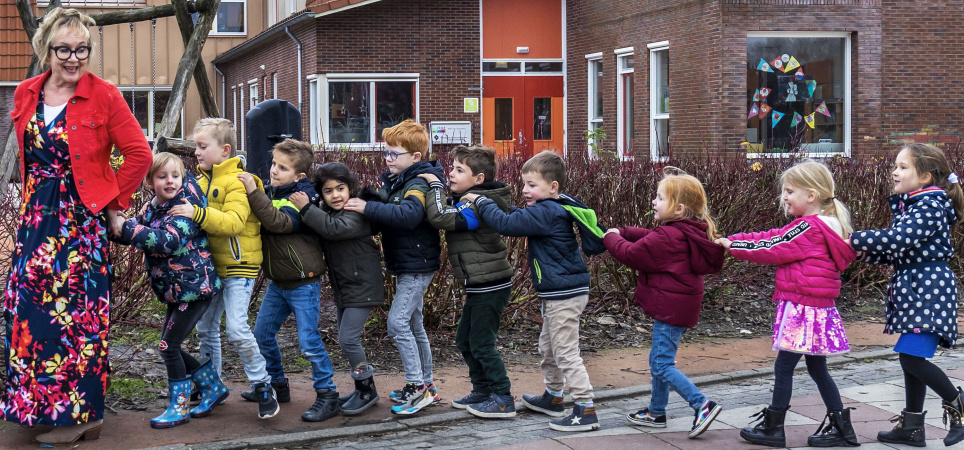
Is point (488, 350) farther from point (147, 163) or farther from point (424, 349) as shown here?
point (147, 163)

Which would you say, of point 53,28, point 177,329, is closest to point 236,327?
point 177,329

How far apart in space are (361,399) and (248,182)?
1309 mm

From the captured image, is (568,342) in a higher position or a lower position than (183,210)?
lower

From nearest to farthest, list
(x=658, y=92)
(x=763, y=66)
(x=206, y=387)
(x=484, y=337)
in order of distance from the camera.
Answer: (x=206, y=387), (x=484, y=337), (x=763, y=66), (x=658, y=92)

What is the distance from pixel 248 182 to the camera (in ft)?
16.8

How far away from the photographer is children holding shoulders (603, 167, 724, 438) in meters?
5.09

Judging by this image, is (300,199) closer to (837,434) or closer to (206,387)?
(206,387)

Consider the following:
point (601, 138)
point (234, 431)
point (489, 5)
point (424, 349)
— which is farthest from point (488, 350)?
point (489, 5)

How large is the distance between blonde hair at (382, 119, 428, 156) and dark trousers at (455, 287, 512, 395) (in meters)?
0.83

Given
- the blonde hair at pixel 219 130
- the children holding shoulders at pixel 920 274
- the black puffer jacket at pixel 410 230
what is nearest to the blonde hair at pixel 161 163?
the blonde hair at pixel 219 130

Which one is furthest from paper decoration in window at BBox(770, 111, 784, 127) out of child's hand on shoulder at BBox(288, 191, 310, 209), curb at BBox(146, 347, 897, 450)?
child's hand on shoulder at BBox(288, 191, 310, 209)

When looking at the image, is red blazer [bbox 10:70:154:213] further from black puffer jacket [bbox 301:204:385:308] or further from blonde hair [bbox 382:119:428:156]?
blonde hair [bbox 382:119:428:156]

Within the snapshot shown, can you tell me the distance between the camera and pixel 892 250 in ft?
16.3

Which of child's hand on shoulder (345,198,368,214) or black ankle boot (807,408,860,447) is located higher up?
child's hand on shoulder (345,198,368,214)
